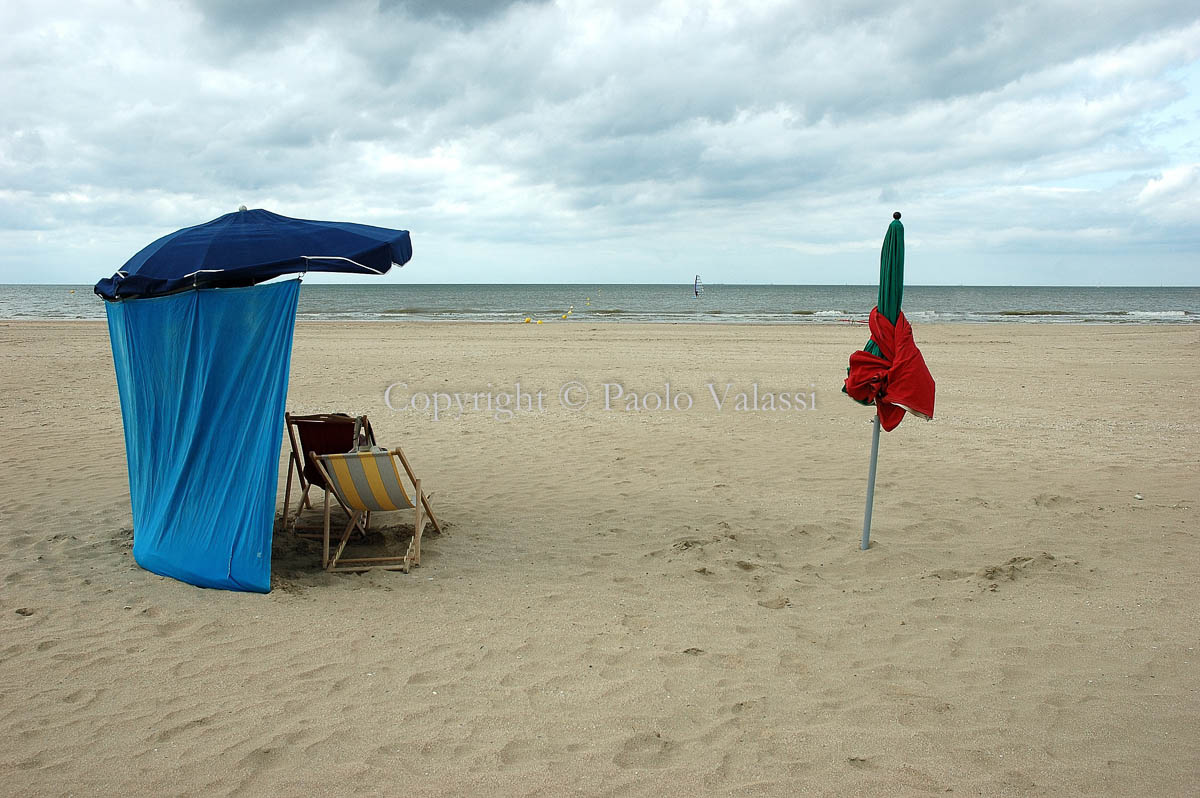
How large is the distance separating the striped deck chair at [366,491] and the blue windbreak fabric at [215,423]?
465mm

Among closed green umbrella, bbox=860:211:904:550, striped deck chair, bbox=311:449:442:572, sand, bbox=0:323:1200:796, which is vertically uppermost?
closed green umbrella, bbox=860:211:904:550

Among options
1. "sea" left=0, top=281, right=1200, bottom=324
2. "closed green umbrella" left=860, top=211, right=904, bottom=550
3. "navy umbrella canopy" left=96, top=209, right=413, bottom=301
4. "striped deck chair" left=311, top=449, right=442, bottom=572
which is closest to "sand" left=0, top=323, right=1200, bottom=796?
"striped deck chair" left=311, top=449, right=442, bottom=572

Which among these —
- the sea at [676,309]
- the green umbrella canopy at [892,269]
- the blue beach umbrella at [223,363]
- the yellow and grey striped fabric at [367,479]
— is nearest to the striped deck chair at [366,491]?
the yellow and grey striped fabric at [367,479]

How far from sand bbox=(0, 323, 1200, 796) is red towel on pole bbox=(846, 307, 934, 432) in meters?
1.02

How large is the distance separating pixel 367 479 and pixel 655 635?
1.98 m

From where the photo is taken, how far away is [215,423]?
4371mm

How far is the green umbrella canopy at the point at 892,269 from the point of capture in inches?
169

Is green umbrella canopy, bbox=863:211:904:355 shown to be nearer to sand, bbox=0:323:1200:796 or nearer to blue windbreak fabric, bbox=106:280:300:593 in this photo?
sand, bbox=0:323:1200:796

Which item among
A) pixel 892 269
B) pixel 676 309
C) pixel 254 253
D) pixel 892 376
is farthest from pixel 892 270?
pixel 676 309

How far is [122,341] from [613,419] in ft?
18.8

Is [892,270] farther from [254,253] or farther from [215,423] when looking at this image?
[215,423]

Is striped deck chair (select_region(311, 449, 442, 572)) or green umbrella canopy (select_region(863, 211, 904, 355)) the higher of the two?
green umbrella canopy (select_region(863, 211, 904, 355))

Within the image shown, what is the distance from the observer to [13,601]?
13.7ft

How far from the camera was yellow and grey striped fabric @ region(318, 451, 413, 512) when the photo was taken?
454cm
